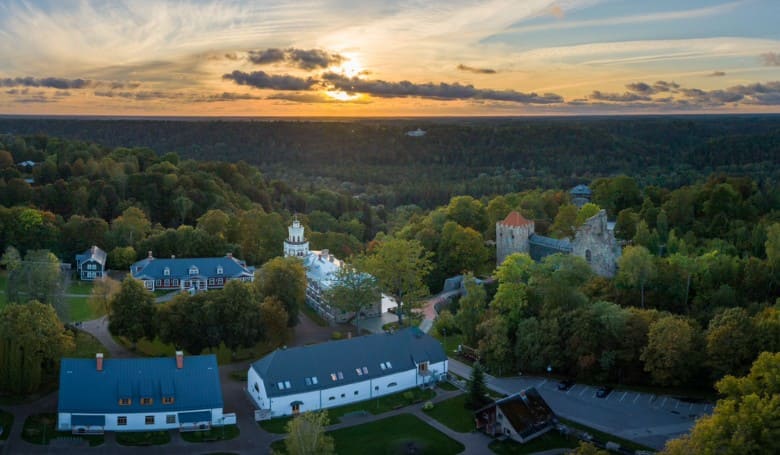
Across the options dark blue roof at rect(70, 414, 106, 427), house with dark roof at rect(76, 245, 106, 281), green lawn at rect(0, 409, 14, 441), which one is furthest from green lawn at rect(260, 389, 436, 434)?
house with dark roof at rect(76, 245, 106, 281)

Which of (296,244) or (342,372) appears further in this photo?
(296,244)

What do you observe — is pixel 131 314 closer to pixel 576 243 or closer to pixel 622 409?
pixel 622 409

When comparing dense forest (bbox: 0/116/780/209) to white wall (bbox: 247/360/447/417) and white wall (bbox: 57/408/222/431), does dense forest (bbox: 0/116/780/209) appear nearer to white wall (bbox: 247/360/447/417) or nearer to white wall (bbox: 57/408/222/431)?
white wall (bbox: 247/360/447/417)

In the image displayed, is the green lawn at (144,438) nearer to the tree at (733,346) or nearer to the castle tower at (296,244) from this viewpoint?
the tree at (733,346)

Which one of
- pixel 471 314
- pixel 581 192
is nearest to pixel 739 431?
pixel 471 314

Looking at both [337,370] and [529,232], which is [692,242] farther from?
[337,370]

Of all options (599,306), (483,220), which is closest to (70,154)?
(483,220)
